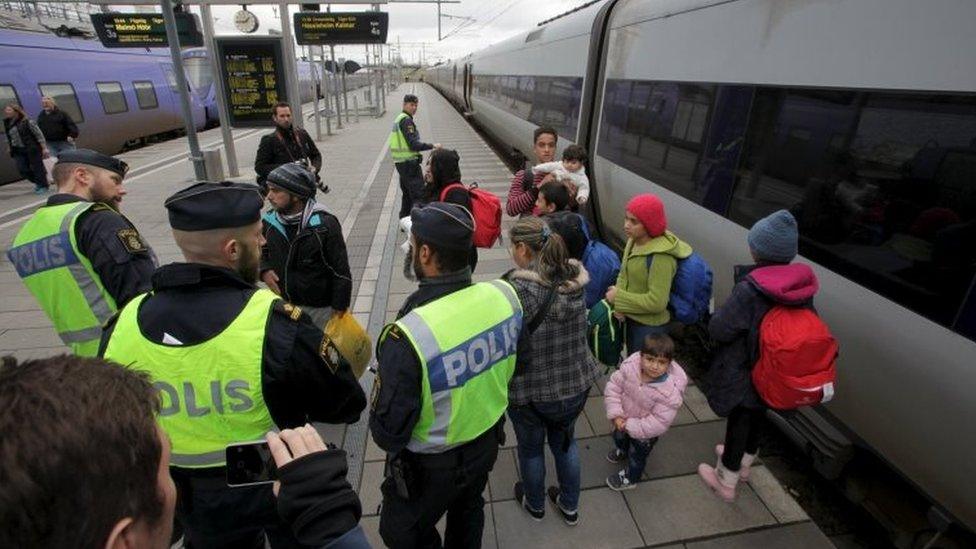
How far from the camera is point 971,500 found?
221cm

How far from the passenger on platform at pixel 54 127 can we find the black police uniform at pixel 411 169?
7.76m

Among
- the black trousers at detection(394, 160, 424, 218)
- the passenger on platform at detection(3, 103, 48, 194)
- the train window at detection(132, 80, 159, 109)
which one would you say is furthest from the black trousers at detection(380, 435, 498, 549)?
the train window at detection(132, 80, 159, 109)

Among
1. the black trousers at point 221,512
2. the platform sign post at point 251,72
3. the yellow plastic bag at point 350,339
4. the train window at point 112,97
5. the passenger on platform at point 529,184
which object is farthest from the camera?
the train window at point 112,97

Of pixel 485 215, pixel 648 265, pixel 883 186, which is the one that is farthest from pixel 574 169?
pixel 883 186

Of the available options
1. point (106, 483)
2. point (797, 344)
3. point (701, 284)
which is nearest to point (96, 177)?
point (106, 483)

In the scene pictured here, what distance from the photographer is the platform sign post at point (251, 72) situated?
8773 mm

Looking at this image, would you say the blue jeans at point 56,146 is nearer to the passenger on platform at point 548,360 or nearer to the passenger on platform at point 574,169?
the passenger on platform at point 574,169

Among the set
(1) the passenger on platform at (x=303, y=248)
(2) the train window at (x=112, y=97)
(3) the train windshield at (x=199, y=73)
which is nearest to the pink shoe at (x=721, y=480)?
(1) the passenger on platform at (x=303, y=248)

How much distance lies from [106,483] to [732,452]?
9.86ft

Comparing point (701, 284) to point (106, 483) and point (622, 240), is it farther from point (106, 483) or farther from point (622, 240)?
point (622, 240)

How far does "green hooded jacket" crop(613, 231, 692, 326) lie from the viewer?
2939mm

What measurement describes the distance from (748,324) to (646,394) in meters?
A: 0.66

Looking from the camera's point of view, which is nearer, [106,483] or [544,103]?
[106,483]

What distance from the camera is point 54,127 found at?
9.98 m
